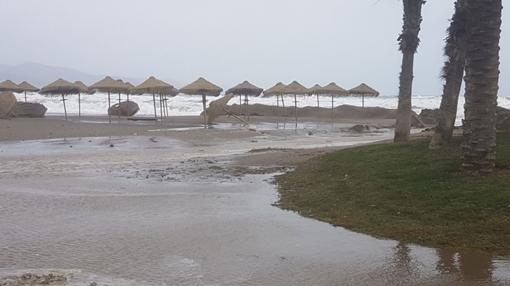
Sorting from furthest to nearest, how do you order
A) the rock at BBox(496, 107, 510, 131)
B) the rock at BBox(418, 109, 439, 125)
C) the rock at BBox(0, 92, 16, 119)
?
the rock at BBox(418, 109, 439, 125), the rock at BBox(0, 92, 16, 119), the rock at BBox(496, 107, 510, 131)

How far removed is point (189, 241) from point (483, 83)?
4944 mm

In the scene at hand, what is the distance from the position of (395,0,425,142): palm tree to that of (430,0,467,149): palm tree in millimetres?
3375

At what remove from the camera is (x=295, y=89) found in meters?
38.4

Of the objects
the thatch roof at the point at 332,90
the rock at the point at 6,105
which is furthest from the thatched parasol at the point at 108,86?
the thatch roof at the point at 332,90

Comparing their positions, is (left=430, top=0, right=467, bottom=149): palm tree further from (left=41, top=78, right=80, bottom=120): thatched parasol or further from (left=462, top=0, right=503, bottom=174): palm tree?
(left=41, top=78, right=80, bottom=120): thatched parasol

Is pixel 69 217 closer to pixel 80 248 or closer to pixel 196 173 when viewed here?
pixel 80 248

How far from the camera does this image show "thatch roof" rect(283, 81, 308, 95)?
3825 cm

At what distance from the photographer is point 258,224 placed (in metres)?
7.89

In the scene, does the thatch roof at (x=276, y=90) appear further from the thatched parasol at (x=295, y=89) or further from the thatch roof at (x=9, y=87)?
the thatch roof at (x=9, y=87)

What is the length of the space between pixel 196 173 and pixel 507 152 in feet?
22.5

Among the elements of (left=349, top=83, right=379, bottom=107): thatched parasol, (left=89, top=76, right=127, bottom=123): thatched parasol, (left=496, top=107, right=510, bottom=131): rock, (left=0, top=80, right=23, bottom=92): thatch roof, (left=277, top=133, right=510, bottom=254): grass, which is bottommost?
(left=277, top=133, right=510, bottom=254): grass

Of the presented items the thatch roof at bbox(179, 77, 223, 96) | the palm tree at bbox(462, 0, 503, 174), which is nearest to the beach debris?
the palm tree at bbox(462, 0, 503, 174)

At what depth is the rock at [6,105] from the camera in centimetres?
3638

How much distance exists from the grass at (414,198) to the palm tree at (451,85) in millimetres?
323
